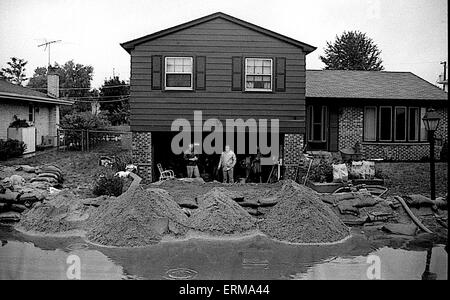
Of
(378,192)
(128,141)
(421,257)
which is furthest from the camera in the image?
(128,141)

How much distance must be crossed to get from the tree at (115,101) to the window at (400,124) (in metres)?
13.4

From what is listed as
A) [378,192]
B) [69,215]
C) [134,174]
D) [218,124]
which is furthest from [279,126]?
[69,215]

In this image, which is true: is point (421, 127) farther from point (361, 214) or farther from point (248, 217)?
point (248, 217)

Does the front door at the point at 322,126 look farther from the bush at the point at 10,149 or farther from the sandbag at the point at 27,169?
the bush at the point at 10,149

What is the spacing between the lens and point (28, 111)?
400 inches

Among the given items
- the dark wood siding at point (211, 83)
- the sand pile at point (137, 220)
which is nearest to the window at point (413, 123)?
the dark wood siding at point (211, 83)

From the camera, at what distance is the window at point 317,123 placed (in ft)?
46.5

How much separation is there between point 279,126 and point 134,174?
3.87 meters

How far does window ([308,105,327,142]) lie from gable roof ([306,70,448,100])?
56cm

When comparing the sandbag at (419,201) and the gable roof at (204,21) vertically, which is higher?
the gable roof at (204,21)

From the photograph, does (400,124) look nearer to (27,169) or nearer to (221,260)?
(221,260)

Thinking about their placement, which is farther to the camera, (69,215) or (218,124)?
(218,124)

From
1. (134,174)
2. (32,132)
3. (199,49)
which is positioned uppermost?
(199,49)

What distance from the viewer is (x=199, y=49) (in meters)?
11.0
